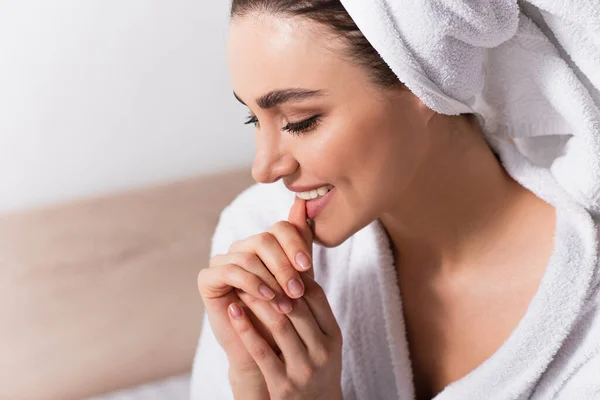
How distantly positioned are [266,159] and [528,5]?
378 millimetres

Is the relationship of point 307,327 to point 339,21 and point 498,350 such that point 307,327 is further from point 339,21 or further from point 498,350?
point 339,21

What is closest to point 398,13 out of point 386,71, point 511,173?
point 386,71

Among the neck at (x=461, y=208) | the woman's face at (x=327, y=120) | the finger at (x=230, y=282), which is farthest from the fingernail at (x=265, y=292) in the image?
the neck at (x=461, y=208)

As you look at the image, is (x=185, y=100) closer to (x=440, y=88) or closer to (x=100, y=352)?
(x=100, y=352)

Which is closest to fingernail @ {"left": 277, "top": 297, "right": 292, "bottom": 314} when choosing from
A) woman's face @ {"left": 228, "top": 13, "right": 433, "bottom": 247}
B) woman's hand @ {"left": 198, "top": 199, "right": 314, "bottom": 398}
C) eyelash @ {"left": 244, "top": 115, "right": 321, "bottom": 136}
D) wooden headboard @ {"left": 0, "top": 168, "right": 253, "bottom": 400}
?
woman's hand @ {"left": 198, "top": 199, "right": 314, "bottom": 398}

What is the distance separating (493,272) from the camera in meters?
1.07

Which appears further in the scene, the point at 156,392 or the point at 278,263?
the point at 156,392

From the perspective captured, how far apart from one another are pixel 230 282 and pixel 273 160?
0.17 metres

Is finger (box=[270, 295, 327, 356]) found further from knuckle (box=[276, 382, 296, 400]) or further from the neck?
the neck


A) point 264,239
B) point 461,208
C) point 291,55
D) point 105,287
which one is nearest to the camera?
point 291,55

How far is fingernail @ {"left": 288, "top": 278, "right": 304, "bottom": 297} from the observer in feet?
3.06

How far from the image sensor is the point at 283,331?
38.3 inches

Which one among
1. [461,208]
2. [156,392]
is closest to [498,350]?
[461,208]

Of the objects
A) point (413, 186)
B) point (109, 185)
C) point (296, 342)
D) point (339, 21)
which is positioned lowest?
point (296, 342)
